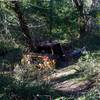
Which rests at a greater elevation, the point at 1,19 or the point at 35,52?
the point at 1,19

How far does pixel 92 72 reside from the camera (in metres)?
10.7

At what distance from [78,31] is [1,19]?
650 centimetres

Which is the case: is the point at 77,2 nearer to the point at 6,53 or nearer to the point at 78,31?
the point at 78,31

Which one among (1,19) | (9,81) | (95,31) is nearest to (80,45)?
(95,31)

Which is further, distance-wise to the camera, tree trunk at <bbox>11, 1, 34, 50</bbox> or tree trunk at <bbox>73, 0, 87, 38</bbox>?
tree trunk at <bbox>73, 0, 87, 38</bbox>

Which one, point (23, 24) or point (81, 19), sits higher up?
point (23, 24)

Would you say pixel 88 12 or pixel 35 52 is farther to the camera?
pixel 88 12

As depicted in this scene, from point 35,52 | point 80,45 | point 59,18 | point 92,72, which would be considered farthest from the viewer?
point 59,18

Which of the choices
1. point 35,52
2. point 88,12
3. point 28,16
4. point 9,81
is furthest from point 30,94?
point 88,12

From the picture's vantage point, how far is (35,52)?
591 inches

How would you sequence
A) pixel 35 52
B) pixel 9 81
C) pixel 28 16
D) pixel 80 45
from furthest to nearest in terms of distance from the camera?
pixel 28 16 → pixel 80 45 → pixel 35 52 → pixel 9 81

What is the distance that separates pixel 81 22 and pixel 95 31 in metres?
0.98

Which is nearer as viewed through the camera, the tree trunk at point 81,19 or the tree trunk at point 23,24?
the tree trunk at point 23,24

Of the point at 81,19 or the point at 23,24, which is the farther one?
the point at 81,19
